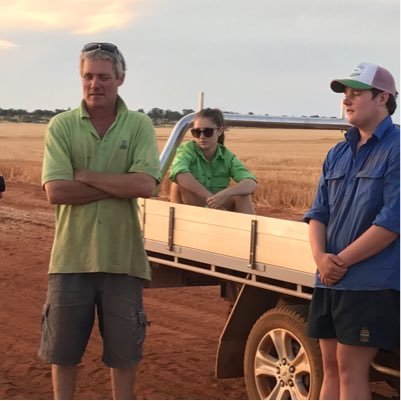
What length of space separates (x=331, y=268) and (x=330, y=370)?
0.50m

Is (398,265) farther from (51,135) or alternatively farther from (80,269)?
(51,135)

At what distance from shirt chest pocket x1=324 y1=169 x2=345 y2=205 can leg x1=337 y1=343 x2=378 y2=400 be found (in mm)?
614

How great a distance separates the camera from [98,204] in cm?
414

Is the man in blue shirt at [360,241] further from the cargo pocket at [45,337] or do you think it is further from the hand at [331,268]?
the cargo pocket at [45,337]

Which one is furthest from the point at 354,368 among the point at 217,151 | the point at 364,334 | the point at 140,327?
the point at 217,151

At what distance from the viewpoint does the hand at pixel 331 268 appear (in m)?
3.84

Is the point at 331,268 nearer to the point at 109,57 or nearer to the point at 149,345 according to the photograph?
the point at 109,57

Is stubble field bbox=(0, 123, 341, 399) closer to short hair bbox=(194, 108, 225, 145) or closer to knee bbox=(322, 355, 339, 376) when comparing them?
short hair bbox=(194, 108, 225, 145)

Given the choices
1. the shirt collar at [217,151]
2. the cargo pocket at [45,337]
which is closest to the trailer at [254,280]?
the shirt collar at [217,151]

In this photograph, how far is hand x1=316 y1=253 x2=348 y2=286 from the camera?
3838 millimetres

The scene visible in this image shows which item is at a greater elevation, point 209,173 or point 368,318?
point 209,173

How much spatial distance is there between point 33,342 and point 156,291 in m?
2.48

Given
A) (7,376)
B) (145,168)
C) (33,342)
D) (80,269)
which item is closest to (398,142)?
(145,168)

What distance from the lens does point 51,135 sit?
4.20 m
